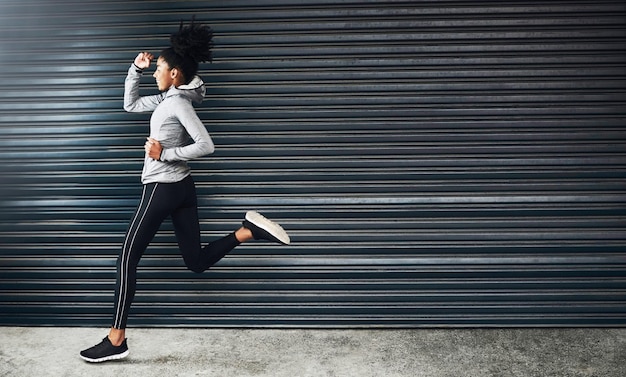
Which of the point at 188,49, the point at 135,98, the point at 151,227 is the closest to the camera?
the point at 188,49

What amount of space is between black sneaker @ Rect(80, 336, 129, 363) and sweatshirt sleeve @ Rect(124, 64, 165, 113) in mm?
1598

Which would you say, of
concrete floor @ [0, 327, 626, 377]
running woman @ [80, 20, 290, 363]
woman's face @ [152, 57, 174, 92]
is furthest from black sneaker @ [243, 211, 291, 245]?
woman's face @ [152, 57, 174, 92]

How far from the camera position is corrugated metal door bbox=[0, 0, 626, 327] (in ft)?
16.1

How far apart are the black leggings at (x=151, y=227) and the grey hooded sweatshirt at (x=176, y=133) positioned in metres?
0.08

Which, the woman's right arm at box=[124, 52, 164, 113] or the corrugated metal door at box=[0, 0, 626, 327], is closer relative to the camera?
the woman's right arm at box=[124, 52, 164, 113]

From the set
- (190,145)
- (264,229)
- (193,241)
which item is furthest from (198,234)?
(190,145)

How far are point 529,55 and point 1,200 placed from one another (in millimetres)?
4082

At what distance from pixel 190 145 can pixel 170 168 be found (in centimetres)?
23

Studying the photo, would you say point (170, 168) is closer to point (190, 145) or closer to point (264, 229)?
point (190, 145)

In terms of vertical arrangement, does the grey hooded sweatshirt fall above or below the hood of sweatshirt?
below

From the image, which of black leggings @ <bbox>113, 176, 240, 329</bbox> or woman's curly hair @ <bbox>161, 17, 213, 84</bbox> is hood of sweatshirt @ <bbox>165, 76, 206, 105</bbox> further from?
black leggings @ <bbox>113, 176, 240, 329</bbox>

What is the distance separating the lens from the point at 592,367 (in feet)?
14.4

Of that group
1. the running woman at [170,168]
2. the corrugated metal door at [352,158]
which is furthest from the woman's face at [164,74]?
the corrugated metal door at [352,158]

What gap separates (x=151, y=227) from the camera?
446 centimetres
